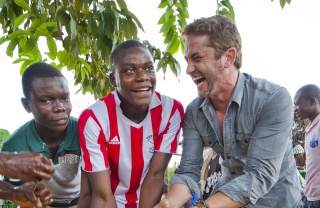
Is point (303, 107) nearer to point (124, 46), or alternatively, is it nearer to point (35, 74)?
point (124, 46)

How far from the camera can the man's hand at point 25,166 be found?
2035mm

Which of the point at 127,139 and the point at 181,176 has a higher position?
the point at 127,139

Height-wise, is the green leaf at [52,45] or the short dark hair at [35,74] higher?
the green leaf at [52,45]

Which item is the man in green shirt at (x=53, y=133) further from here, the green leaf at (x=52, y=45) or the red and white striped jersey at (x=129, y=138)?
the red and white striped jersey at (x=129, y=138)

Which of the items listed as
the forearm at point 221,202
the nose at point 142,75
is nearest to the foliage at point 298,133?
the nose at point 142,75

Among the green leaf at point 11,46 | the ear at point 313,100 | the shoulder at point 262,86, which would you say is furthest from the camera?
the ear at point 313,100

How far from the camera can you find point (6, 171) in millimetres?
2049

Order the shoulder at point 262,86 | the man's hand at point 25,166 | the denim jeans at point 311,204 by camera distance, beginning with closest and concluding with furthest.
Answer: the man's hand at point 25,166 → the shoulder at point 262,86 → the denim jeans at point 311,204

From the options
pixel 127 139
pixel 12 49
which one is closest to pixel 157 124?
pixel 127 139

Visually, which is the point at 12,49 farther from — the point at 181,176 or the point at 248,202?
the point at 248,202

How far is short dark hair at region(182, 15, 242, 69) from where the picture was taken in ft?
9.77

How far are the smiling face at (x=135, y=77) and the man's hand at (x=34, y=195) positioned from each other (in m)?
0.98

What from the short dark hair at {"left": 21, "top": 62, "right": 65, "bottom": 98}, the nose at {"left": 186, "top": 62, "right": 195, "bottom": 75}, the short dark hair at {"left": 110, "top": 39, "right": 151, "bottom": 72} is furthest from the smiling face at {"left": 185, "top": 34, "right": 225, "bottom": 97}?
the short dark hair at {"left": 21, "top": 62, "right": 65, "bottom": 98}

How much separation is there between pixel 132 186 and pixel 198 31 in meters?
1.16
